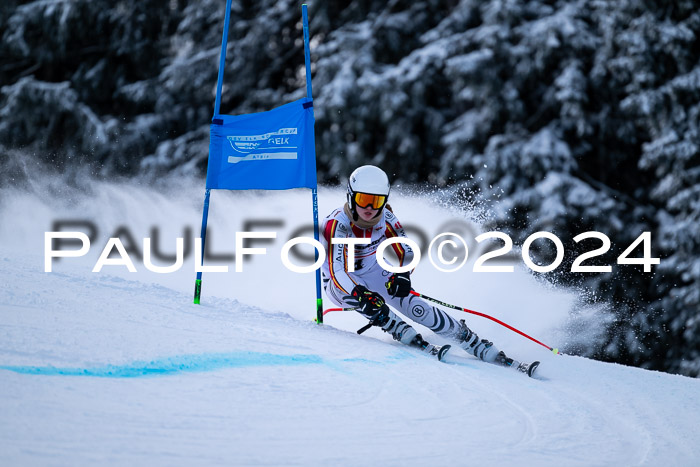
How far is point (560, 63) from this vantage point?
11250mm

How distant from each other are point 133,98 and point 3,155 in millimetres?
2854

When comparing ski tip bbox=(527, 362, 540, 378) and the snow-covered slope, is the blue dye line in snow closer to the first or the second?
the snow-covered slope

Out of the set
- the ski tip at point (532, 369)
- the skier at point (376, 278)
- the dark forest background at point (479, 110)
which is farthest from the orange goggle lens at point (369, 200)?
the dark forest background at point (479, 110)

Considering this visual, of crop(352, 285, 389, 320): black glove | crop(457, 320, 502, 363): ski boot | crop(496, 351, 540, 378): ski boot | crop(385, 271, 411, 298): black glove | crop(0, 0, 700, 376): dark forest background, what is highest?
crop(0, 0, 700, 376): dark forest background

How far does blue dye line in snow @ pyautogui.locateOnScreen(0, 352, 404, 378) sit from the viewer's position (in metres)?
3.34

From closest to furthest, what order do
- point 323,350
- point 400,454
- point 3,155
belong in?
point 400,454 → point 323,350 → point 3,155

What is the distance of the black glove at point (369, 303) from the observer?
5.05m

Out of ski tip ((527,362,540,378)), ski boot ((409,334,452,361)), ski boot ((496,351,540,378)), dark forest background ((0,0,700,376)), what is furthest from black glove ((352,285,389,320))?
dark forest background ((0,0,700,376))

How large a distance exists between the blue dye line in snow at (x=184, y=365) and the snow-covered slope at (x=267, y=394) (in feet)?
0.04

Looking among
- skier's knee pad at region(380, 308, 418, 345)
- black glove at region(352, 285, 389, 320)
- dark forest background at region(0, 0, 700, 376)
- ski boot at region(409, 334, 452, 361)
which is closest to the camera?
ski boot at region(409, 334, 452, 361)

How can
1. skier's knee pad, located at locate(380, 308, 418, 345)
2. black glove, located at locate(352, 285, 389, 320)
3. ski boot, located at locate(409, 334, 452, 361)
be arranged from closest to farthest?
ski boot, located at locate(409, 334, 452, 361)
black glove, located at locate(352, 285, 389, 320)
skier's knee pad, located at locate(380, 308, 418, 345)

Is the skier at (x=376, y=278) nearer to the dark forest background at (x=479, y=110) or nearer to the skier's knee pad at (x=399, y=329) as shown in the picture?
the skier's knee pad at (x=399, y=329)

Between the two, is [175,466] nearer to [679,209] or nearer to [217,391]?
[217,391]

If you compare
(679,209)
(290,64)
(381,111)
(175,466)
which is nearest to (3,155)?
(290,64)
